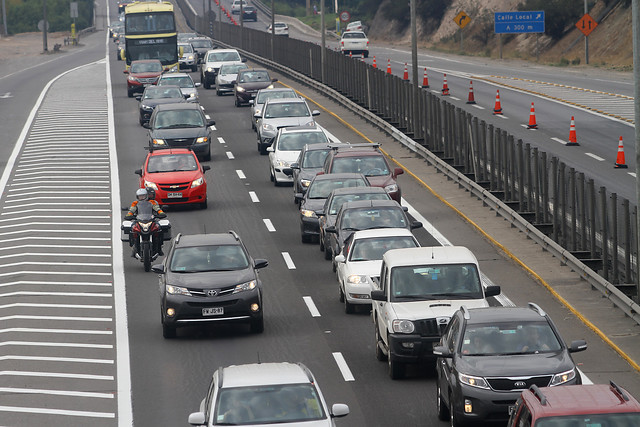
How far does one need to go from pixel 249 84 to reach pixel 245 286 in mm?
37156

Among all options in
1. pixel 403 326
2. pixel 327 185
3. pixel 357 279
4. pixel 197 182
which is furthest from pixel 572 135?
pixel 403 326

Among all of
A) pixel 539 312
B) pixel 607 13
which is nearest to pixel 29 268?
pixel 539 312

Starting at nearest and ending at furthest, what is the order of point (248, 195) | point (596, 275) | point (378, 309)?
point (378, 309), point (596, 275), point (248, 195)

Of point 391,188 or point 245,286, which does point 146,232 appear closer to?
point 245,286

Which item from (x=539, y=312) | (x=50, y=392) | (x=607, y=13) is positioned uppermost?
(x=607, y=13)

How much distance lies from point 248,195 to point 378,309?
17.4 metres

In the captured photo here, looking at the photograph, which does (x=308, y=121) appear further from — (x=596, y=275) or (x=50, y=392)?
(x=50, y=392)

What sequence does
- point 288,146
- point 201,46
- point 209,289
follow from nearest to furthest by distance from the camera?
1. point 209,289
2. point 288,146
3. point 201,46

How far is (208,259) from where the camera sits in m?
21.6

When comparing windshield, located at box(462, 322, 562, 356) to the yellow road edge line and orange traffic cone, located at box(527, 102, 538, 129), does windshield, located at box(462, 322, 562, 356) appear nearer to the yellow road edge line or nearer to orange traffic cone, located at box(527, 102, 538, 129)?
the yellow road edge line

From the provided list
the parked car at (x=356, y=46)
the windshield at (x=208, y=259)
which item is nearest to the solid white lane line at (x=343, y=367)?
the windshield at (x=208, y=259)

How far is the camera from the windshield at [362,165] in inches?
1266

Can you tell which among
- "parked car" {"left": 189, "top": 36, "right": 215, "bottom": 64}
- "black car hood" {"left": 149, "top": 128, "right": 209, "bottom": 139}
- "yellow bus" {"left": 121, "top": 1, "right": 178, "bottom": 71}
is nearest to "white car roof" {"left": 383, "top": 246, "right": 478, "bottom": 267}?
"black car hood" {"left": 149, "top": 128, "right": 209, "bottom": 139}

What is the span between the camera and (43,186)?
3853cm
